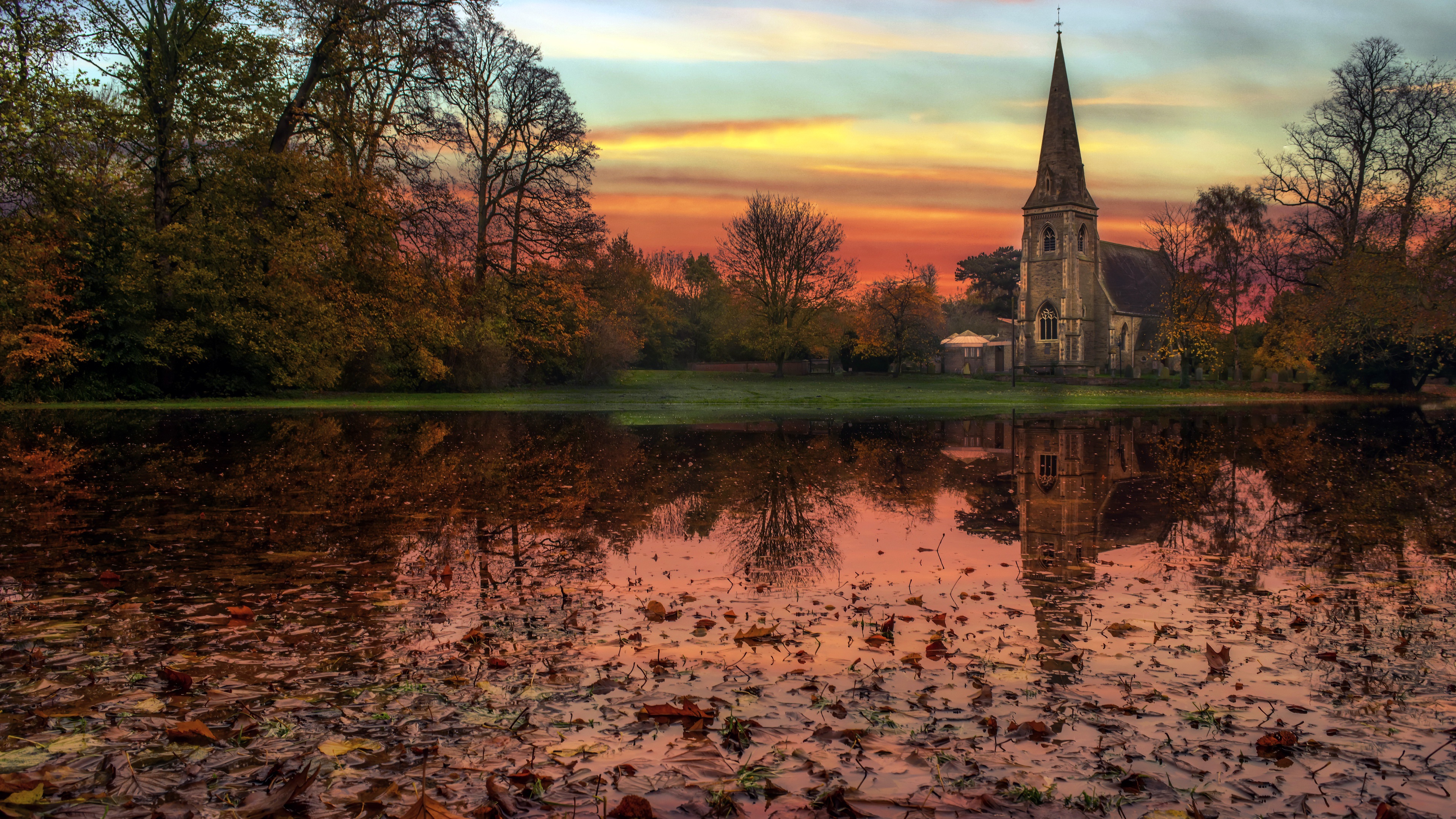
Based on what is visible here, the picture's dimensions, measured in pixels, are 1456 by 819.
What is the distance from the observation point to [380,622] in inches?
221

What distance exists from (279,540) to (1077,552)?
24.0ft

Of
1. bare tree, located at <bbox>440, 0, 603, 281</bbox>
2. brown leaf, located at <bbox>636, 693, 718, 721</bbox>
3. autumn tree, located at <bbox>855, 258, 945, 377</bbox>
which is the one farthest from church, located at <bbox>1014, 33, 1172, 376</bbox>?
brown leaf, located at <bbox>636, 693, 718, 721</bbox>

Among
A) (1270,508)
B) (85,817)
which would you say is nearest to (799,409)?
(1270,508)

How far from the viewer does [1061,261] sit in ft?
258

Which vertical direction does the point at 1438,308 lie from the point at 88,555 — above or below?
above

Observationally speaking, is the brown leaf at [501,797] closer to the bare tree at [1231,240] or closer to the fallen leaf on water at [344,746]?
the fallen leaf on water at [344,746]

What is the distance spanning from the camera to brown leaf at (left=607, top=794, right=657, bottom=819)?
3178mm

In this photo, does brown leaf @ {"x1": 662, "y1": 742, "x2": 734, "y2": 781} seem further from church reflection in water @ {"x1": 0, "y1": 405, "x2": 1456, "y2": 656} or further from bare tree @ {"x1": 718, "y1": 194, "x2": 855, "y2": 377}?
bare tree @ {"x1": 718, "y1": 194, "x2": 855, "y2": 377}

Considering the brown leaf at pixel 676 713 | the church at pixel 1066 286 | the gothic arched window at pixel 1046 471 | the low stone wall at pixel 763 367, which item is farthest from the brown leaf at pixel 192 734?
the church at pixel 1066 286

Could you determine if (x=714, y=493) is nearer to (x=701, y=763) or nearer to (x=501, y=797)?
(x=701, y=763)

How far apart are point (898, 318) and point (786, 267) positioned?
1021 cm

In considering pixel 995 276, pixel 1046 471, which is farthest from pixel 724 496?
pixel 995 276

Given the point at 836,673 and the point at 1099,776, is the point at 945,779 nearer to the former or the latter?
the point at 1099,776

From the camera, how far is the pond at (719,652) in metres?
3.43
